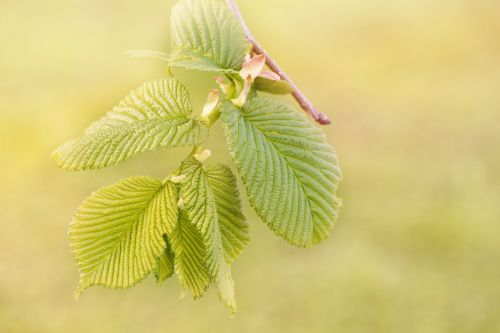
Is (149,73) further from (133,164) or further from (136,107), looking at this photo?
(136,107)

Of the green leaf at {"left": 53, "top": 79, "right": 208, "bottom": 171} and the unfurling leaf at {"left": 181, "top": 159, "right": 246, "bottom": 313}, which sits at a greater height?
the green leaf at {"left": 53, "top": 79, "right": 208, "bottom": 171}

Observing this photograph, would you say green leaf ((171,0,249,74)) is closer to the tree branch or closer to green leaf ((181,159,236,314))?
the tree branch

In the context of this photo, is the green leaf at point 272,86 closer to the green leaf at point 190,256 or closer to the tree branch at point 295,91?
the tree branch at point 295,91

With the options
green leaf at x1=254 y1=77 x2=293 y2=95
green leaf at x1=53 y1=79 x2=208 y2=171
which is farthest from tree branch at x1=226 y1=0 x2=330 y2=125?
green leaf at x1=53 y1=79 x2=208 y2=171

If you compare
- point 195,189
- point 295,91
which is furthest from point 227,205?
point 295,91

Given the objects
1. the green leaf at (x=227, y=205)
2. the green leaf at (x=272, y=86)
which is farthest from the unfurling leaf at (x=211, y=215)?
the green leaf at (x=272, y=86)
